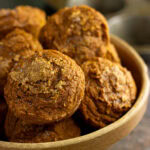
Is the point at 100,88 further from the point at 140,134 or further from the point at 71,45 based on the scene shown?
the point at 140,134

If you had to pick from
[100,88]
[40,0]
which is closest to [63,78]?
[100,88]

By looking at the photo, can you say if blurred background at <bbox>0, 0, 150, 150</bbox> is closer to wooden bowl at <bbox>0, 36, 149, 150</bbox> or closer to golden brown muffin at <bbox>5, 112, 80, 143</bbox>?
wooden bowl at <bbox>0, 36, 149, 150</bbox>

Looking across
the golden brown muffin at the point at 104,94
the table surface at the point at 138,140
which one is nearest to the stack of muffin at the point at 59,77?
the golden brown muffin at the point at 104,94

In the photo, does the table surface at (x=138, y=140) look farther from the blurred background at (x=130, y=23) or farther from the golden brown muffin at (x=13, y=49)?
the golden brown muffin at (x=13, y=49)

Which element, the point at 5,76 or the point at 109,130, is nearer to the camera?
the point at 109,130

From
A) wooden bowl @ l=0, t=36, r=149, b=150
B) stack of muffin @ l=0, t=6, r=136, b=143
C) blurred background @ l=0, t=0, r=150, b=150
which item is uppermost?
stack of muffin @ l=0, t=6, r=136, b=143

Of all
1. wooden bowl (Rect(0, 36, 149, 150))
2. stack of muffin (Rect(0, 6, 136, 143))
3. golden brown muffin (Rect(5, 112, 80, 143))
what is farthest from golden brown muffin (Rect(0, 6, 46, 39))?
wooden bowl (Rect(0, 36, 149, 150))
